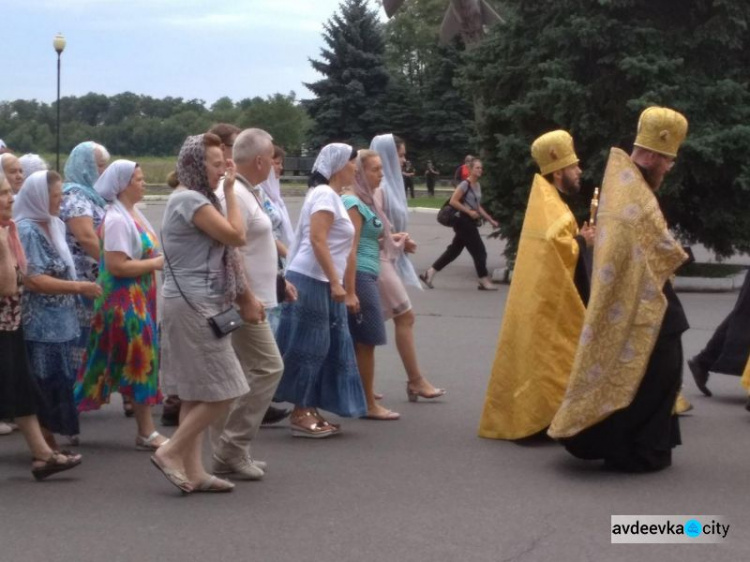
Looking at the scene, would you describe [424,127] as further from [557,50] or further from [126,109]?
[557,50]

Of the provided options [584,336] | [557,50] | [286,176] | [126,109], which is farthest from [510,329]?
[126,109]

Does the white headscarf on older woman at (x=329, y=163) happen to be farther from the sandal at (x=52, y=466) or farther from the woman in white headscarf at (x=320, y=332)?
the sandal at (x=52, y=466)

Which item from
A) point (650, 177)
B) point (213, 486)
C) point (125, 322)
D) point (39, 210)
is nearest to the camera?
point (213, 486)

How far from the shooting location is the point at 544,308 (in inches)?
291

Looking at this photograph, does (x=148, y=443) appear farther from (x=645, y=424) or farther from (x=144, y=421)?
(x=645, y=424)

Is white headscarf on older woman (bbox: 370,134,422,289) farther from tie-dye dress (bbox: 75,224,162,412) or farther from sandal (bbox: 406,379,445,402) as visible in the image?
tie-dye dress (bbox: 75,224,162,412)

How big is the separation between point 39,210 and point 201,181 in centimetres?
135

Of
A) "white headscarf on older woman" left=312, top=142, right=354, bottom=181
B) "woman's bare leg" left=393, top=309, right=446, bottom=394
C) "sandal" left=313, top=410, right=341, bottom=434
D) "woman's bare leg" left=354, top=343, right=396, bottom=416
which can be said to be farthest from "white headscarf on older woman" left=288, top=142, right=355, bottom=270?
"woman's bare leg" left=393, top=309, right=446, bottom=394

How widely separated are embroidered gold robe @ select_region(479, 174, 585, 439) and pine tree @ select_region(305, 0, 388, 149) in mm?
48437

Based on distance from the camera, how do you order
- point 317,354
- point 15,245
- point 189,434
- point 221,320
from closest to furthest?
point 221,320
point 189,434
point 15,245
point 317,354

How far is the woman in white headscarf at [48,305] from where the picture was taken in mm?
7016

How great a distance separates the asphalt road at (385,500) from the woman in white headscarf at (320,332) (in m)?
0.23

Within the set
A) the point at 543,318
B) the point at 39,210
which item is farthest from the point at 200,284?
the point at 543,318
